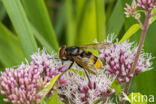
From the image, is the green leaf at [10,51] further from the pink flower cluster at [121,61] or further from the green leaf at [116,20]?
the pink flower cluster at [121,61]

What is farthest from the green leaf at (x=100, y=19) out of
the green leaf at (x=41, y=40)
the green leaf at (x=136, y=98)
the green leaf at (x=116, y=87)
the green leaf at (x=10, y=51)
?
the green leaf at (x=136, y=98)

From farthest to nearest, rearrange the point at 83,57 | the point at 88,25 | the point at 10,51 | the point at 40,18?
1. the point at 88,25
2. the point at 10,51
3. the point at 40,18
4. the point at 83,57

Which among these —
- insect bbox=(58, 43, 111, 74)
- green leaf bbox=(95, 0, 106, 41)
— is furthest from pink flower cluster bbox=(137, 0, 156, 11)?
green leaf bbox=(95, 0, 106, 41)

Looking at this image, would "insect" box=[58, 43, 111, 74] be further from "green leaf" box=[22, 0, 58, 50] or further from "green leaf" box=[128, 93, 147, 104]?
"green leaf" box=[22, 0, 58, 50]

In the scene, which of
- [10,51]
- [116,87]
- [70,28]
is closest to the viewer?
[116,87]

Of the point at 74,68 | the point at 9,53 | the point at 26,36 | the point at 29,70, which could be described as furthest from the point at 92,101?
the point at 9,53

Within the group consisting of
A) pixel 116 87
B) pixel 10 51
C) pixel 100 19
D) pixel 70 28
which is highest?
pixel 70 28

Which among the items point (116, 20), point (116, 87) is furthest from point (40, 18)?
point (116, 87)

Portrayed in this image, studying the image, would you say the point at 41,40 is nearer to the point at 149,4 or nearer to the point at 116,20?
the point at 116,20
